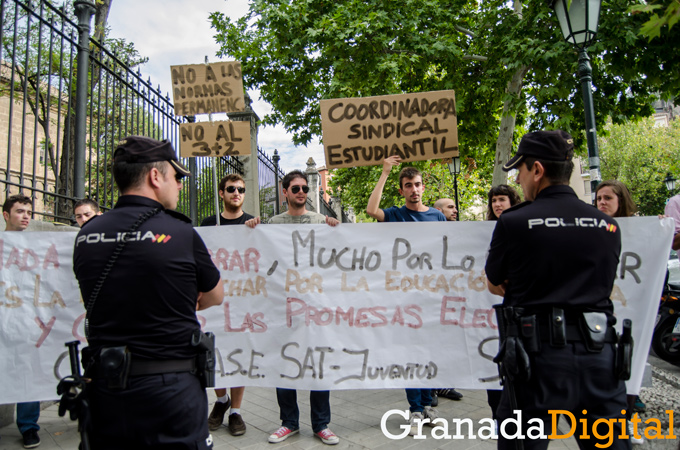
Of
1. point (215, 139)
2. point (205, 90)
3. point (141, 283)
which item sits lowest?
point (141, 283)

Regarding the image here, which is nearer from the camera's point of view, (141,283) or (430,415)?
(141,283)

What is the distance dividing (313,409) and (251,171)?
7.58 metres

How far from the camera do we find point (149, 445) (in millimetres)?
1947

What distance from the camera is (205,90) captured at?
5.76 meters

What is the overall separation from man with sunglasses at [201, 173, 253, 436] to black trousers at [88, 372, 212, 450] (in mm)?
2309

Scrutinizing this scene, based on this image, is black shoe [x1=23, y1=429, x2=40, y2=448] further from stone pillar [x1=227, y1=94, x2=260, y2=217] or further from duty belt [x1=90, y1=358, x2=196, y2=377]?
stone pillar [x1=227, y1=94, x2=260, y2=217]

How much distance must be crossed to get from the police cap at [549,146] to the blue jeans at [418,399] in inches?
97.6

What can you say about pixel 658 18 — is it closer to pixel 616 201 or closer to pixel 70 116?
pixel 616 201

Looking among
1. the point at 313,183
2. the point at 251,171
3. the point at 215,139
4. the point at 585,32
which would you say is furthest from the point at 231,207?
the point at 313,183

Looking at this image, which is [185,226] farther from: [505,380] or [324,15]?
[324,15]

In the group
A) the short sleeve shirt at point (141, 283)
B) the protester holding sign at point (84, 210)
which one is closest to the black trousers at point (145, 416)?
the short sleeve shirt at point (141, 283)

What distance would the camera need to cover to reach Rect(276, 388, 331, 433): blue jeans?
4074 millimetres

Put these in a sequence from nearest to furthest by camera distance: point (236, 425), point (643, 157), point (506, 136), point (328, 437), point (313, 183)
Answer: point (328, 437)
point (236, 425)
point (506, 136)
point (313, 183)
point (643, 157)

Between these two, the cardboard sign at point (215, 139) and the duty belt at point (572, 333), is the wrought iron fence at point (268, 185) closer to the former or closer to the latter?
the cardboard sign at point (215, 139)
